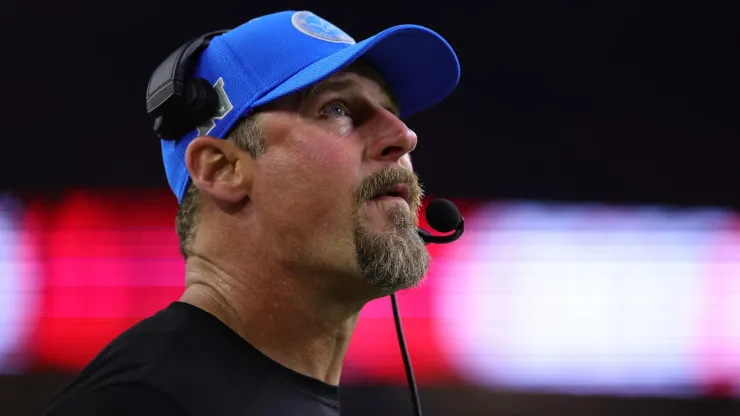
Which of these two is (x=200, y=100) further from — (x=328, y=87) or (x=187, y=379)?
(x=187, y=379)

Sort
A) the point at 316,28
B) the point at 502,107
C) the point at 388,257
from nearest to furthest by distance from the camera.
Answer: the point at 388,257
the point at 316,28
the point at 502,107

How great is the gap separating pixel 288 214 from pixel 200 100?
7.7 inches

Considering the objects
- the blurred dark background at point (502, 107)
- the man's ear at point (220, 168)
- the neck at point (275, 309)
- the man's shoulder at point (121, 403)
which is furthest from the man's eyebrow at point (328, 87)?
the blurred dark background at point (502, 107)

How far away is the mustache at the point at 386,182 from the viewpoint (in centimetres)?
100

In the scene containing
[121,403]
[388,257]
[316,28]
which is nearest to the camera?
[121,403]

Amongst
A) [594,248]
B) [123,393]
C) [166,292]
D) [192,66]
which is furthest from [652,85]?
[123,393]

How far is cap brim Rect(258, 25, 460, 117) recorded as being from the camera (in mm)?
1010

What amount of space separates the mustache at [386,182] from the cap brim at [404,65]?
0.46 feet

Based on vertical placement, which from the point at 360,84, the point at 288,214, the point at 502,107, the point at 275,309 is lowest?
the point at 502,107

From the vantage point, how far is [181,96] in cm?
104

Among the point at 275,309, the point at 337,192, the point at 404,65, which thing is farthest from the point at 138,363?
the point at 404,65

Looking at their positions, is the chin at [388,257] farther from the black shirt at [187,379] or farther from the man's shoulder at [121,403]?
the man's shoulder at [121,403]

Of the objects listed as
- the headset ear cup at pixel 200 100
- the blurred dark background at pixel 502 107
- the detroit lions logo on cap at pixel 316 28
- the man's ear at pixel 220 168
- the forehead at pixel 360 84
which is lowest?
the blurred dark background at pixel 502 107

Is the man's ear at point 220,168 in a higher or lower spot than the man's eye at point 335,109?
lower
